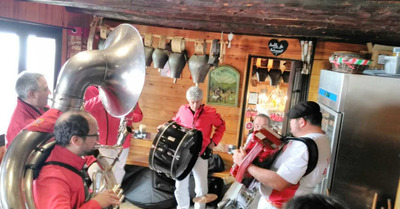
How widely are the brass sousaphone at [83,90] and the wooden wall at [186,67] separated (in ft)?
6.52

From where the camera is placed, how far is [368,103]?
2.40 meters

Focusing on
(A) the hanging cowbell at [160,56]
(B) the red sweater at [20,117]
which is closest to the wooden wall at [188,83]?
(A) the hanging cowbell at [160,56]

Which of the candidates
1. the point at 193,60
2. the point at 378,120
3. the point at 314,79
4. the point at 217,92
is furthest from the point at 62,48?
the point at 378,120

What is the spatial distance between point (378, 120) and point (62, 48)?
3.44 meters

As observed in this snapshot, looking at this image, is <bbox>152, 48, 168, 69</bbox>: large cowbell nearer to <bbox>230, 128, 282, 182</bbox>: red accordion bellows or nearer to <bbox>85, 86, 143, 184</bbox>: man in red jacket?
<bbox>85, 86, 143, 184</bbox>: man in red jacket

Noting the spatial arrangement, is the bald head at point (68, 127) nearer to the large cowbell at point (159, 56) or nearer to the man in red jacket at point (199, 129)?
the man in red jacket at point (199, 129)

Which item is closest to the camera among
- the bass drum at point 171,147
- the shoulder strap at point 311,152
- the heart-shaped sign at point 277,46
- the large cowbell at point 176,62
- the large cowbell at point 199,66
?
the shoulder strap at point 311,152

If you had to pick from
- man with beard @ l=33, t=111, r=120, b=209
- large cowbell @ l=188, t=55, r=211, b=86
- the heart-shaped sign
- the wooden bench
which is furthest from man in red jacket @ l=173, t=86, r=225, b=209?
man with beard @ l=33, t=111, r=120, b=209

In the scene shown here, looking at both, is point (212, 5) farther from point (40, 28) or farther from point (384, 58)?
point (40, 28)

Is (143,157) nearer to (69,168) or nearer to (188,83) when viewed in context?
(188,83)

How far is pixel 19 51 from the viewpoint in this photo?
318 centimetres

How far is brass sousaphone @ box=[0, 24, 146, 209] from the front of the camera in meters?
1.35

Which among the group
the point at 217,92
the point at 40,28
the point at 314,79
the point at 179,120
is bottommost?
the point at 179,120

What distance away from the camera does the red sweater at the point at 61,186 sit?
1.38m
